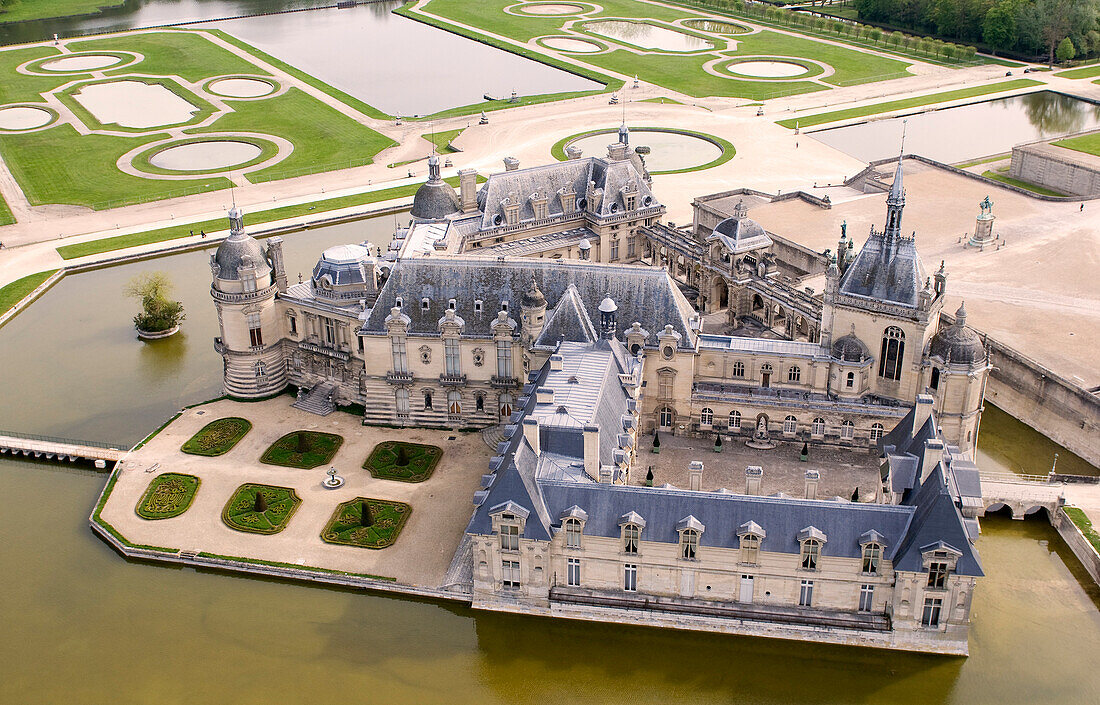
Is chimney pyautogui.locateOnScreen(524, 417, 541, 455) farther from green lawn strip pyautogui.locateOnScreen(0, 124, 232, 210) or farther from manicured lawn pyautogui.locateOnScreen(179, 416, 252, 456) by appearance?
green lawn strip pyautogui.locateOnScreen(0, 124, 232, 210)

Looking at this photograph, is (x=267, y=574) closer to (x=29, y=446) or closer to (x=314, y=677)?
(x=314, y=677)

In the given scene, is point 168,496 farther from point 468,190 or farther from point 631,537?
point 468,190

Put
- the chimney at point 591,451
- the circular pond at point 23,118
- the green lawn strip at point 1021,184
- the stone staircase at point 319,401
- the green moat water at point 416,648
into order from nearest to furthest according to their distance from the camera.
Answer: the green moat water at point 416,648 → the chimney at point 591,451 → the stone staircase at point 319,401 → the green lawn strip at point 1021,184 → the circular pond at point 23,118

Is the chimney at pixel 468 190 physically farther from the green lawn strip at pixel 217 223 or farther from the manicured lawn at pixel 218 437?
the green lawn strip at pixel 217 223

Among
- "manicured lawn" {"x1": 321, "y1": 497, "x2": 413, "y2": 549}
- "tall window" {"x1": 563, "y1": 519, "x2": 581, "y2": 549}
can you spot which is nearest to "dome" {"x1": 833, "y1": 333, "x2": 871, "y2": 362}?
"tall window" {"x1": 563, "y1": 519, "x2": 581, "y2": 549}

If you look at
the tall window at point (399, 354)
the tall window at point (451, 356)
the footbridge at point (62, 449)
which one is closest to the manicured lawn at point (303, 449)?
the tall window at point (399, 354)

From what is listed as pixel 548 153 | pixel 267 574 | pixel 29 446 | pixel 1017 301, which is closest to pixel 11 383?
pixel 29 446

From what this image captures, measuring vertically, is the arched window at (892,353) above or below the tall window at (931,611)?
above
